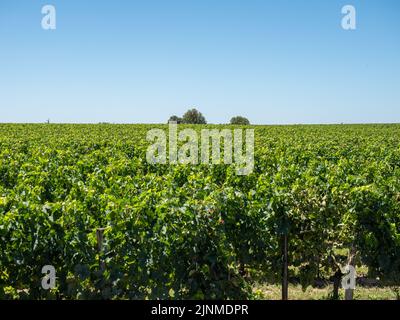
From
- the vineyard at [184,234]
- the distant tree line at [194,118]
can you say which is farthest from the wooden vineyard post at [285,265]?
the distant tree line at [194,118]

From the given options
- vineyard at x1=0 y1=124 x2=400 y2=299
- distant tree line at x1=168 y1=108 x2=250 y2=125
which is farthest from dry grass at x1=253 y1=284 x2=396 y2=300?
distant tree line at x1=168 y1=108 x2=250 y2=125

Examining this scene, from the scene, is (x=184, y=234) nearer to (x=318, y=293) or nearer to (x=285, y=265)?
(x=285, y=265)

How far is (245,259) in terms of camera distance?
278 inches

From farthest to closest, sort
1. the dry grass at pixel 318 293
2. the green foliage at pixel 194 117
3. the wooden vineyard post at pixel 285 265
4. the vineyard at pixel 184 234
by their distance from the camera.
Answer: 1. the green foliage at pixel 194 117
2. the dry grass at pixel 318 293
3. the wooden vineyard post at pixel 285 265
4. the vineyard at pixel 184 234

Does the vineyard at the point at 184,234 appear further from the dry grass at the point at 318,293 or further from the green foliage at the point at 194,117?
the green foliage at the point at 194,117

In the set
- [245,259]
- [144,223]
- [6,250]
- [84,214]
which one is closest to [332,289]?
[245,259]

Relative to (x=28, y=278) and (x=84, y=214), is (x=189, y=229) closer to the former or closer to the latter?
(x=84, y=214)

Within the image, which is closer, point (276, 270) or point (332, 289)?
point (276, 270)

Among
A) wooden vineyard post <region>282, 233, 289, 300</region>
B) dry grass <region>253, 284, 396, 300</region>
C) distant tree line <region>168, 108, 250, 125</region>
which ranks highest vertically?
distant tree line <region>168, 108, 250, 125</region>

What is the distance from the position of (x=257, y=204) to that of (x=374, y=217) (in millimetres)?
1873

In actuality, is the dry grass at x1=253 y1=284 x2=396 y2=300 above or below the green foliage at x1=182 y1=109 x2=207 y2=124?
below

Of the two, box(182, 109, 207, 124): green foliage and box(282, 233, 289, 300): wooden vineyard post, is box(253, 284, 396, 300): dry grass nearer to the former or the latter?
box(282, 233, 289, 300): wooden vineyard post

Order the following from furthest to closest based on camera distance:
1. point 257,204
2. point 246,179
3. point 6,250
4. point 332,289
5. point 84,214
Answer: point 246,179 < point 332,289 < point 257,204 < point 84,214 < point 6,250

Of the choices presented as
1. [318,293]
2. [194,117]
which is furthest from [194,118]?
[318,293]
